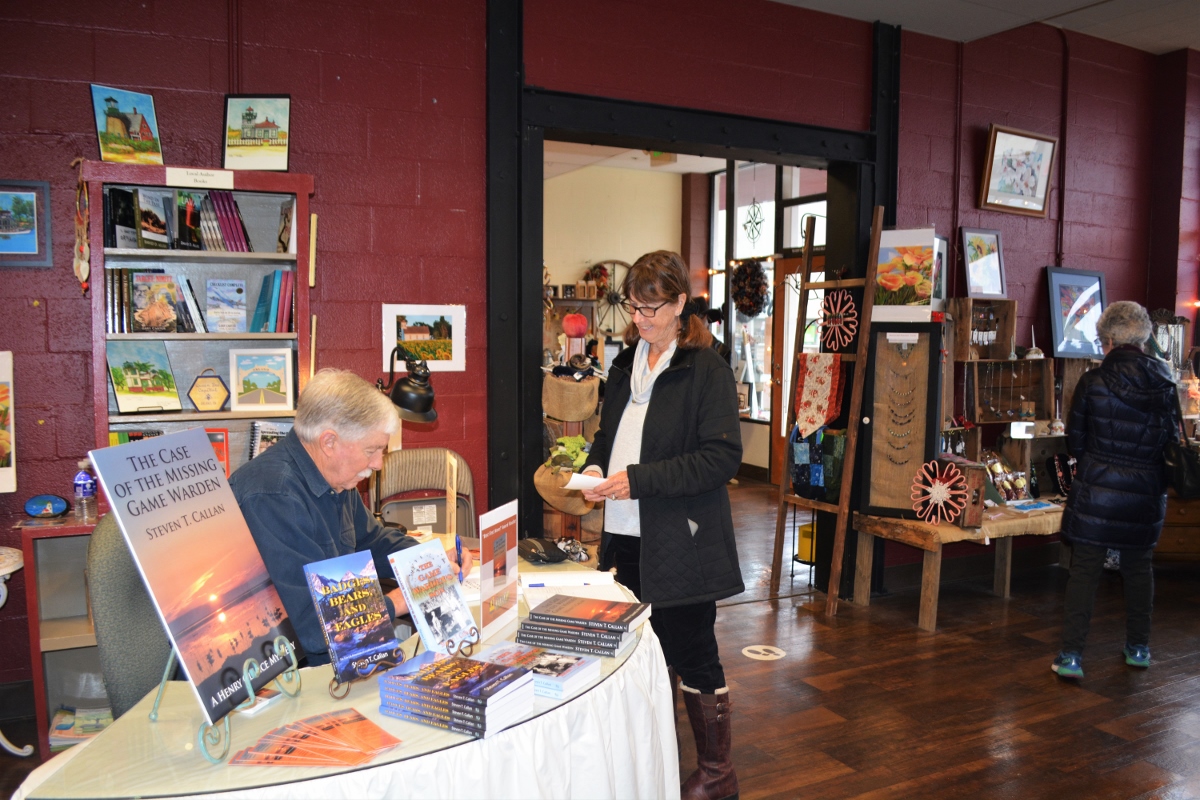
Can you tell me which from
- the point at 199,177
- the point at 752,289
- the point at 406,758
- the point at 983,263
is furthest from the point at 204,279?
the point at 752,289

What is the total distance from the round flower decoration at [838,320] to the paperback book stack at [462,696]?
12.2ft

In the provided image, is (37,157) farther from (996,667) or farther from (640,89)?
(996,667)

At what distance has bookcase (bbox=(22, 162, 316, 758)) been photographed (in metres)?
3.10

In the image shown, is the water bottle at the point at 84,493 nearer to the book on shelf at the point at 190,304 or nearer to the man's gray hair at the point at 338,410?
the book on shelf at the point at 190,304

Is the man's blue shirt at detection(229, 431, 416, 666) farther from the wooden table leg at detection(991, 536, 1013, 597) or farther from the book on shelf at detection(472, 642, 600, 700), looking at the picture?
the wooden table leg at detection(991, 536, 1013, 597)

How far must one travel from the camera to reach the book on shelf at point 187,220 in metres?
3.35

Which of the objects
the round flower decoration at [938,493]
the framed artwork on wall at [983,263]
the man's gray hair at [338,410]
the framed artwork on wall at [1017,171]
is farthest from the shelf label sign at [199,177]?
the framed artwork on wall at [1017,171]

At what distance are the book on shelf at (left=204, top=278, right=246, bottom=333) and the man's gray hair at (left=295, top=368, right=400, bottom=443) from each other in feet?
5.32

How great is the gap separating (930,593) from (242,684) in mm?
3866

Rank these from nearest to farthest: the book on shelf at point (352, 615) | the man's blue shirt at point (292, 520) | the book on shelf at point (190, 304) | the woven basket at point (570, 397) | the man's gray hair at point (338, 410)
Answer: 1. the book on shelf at point (352, 615)
2. the man's blue shirt at point (292, 520)
3. the man's gray hair at point (338, 410)
4. the book on shelf at point (190, 304)
5. the woven basket at point (570, 397)

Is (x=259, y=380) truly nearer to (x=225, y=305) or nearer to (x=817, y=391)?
(x=225, y=305)

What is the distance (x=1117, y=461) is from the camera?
3830 mm

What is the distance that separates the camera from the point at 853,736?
331cm

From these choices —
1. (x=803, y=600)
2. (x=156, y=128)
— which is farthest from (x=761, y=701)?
(x=156, y=128)
